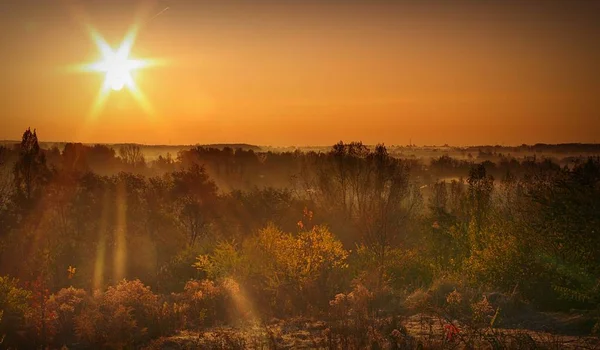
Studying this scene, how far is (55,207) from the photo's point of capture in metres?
56.0

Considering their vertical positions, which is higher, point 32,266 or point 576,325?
point 576,325

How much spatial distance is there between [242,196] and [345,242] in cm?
1367

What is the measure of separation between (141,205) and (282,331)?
38.2 meters

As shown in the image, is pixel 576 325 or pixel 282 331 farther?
pixel 282 331

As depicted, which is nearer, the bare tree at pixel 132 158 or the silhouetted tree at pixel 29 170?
the silhouetted tree at pixel 29 170

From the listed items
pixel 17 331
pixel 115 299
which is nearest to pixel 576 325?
pixel 115 299

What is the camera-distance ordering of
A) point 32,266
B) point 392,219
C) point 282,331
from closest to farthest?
point 282,331 < point 32,266 < point 392,219

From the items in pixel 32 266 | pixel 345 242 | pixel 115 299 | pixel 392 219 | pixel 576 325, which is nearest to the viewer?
pixel 576 325

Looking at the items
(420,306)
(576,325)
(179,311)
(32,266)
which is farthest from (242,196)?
(576,325)

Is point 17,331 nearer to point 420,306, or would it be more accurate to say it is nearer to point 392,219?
point 420,306

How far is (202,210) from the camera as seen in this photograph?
56812 mm

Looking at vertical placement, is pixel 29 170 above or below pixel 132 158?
above

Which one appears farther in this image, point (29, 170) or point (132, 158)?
point (132, 158)

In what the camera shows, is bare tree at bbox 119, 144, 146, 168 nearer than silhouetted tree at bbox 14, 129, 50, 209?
No
